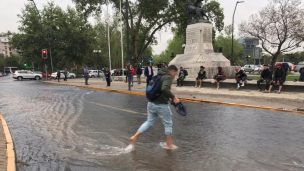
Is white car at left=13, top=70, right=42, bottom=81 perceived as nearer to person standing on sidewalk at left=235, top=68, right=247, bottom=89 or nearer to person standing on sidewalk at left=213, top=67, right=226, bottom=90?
person standing on sidewalk at left=213, top=67, right=226, bottom=90

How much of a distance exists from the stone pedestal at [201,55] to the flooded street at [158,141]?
15.3 m

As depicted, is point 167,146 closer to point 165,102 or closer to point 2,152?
point 165,102

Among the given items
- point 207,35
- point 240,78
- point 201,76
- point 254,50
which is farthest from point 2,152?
point 254,50

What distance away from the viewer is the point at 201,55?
28812 millimetres

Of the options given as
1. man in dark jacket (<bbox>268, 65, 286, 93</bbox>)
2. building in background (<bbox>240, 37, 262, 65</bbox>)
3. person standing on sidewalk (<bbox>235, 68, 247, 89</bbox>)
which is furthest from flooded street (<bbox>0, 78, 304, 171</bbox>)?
building in background (<bbox>240, 37, 262, 65</bbox>)

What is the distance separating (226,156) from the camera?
695 cm

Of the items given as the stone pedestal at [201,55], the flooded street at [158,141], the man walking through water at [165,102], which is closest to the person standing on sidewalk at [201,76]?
the stone pedestal at [201,55]

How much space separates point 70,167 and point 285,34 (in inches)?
1284

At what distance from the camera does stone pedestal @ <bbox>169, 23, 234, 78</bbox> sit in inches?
1119

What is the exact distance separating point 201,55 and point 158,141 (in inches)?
832

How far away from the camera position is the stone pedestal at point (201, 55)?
28.4 metres

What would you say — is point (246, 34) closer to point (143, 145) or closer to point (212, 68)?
point (212, 68)

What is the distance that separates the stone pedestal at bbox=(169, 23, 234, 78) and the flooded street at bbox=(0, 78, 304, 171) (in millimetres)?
15329

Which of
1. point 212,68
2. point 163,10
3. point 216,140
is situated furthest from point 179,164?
point 163,10
